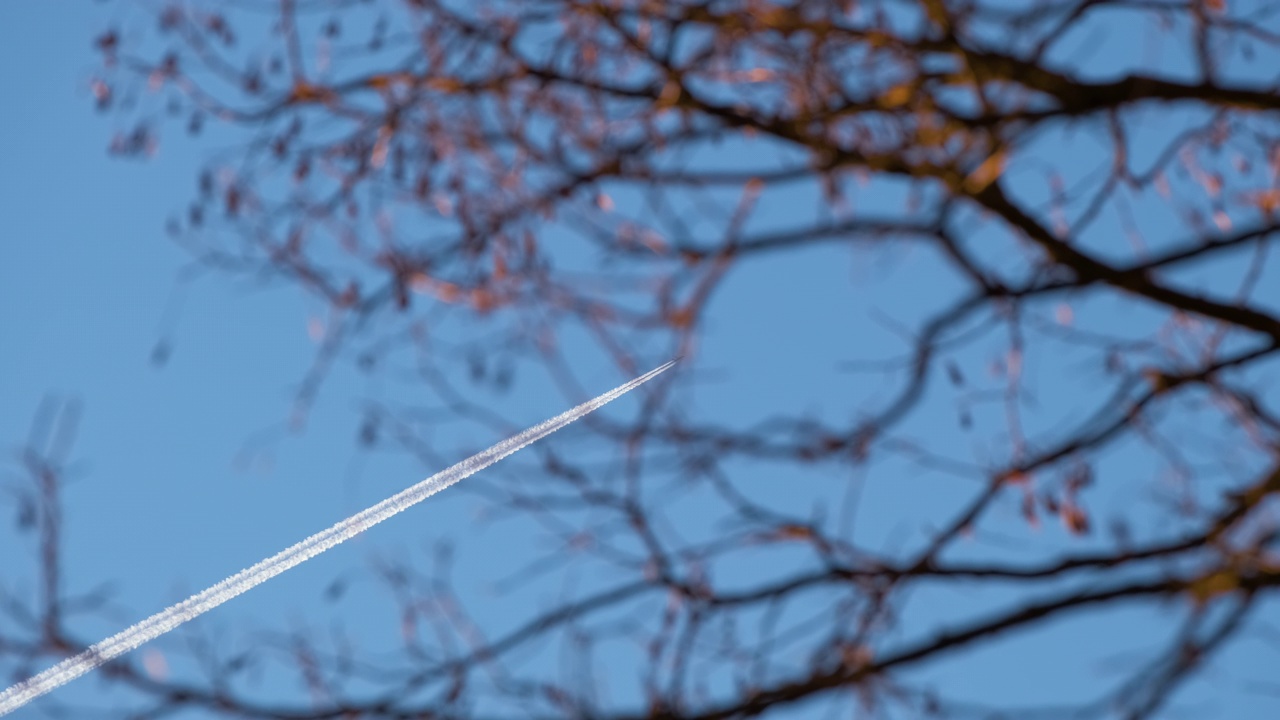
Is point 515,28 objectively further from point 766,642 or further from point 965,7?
point 766,642

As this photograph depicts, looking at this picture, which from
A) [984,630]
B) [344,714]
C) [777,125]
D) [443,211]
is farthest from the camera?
[443,211]

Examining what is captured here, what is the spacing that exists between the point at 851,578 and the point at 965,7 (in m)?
1.91

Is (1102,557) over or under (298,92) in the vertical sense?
under

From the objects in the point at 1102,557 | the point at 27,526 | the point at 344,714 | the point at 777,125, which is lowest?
the point at 344,714

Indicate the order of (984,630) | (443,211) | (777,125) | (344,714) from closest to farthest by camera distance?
(984,630) → (344,714) → (777,125) → (443,211)

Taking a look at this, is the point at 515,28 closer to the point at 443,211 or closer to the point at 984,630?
the point at 443,211

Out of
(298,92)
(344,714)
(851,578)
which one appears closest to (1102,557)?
(851,578)

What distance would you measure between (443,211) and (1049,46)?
2.20 m

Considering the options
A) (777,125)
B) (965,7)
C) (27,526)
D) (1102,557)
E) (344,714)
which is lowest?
(344,714)

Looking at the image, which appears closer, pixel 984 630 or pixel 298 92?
pixel 984 630

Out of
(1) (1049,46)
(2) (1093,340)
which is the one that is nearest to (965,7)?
(1) (1049,46)

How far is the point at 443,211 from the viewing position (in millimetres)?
5367

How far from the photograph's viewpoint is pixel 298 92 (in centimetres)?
542

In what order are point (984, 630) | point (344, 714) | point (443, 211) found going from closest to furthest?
1. point (984, 630)
2. point (344, 714)
3. point (443, 211)
